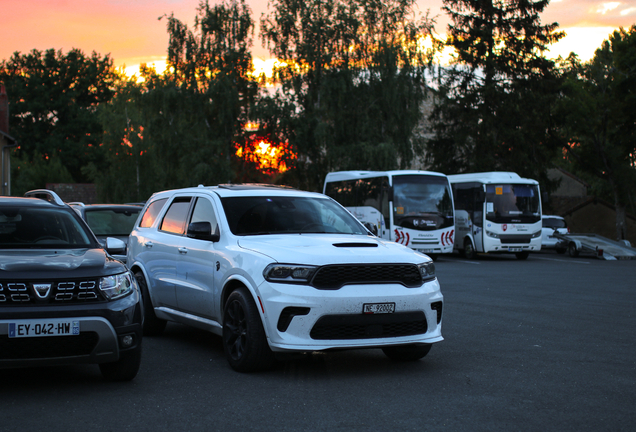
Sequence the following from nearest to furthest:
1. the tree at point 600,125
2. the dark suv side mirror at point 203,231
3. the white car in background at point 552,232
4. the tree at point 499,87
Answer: the dark suv side mirror at point 203,231, the white car in background at point 552,232, the tree at point 600,125, the tree at point 499,87

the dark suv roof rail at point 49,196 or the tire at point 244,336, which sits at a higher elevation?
the dark suv roof rail at point 49,196

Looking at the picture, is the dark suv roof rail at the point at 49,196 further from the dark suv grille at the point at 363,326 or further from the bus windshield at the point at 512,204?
the bus windshield at the point at 512,204

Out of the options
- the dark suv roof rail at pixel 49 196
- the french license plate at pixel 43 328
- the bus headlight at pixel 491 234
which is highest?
the dark suv roof rail at pixel 49 196

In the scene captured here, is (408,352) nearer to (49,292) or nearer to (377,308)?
(377,308)

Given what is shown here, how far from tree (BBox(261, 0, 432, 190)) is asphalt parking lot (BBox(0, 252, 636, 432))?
114ft

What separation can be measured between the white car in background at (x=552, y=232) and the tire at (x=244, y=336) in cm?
2704

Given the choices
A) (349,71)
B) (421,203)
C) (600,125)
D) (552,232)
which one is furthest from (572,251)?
(349,71)

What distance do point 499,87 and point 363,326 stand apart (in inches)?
1555

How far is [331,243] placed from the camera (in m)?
7.17

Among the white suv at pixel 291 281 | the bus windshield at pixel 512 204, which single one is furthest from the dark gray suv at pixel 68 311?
the bus windshield at pixel 512 204

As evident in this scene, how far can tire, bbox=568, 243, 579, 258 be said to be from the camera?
100 ft

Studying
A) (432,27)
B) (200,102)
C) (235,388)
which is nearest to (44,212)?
(235,388)

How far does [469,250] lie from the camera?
1155 inches

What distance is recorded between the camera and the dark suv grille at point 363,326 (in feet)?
21.6
